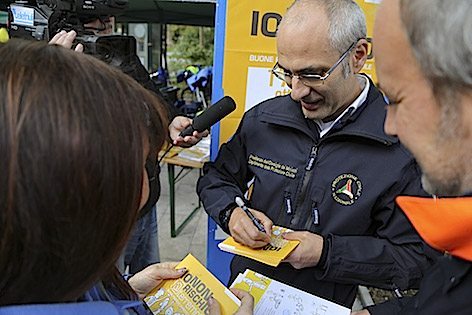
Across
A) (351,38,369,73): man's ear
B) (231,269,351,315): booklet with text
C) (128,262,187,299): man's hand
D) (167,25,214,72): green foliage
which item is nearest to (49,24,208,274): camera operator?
(128,262,187,299): man's hand

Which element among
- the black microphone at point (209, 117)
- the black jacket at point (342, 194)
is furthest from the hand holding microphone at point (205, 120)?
the black jacket at point (342, 194)

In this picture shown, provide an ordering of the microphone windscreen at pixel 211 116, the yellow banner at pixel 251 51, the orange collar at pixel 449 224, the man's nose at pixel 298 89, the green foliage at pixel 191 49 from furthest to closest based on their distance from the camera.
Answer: the green foliage at pixel 191 49
the yellow banner at pixel 251 51
the microphone windscreen at pixel 211 116
the man's nose at pixel 298 89
the orange collar at pixel 449 224

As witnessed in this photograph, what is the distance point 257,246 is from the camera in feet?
4.45

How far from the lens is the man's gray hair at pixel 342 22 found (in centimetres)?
141

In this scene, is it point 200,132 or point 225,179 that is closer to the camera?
point 225,179

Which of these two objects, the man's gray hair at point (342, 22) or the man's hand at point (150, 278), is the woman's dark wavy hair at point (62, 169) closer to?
the man's hand at point (150, 278)

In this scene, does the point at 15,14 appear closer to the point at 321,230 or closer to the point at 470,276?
the point at 321,230

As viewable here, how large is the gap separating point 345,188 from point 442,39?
76 cm

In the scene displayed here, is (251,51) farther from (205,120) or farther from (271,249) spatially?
(271,249)

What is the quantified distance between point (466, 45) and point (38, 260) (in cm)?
73

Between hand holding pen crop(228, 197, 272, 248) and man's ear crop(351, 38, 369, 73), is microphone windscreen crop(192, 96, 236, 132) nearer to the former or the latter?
hand holding pen crop(228, 197, 272, 248)

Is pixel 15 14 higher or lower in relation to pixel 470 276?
higher

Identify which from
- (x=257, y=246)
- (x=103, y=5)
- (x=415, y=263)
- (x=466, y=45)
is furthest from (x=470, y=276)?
(x=103, y=5)

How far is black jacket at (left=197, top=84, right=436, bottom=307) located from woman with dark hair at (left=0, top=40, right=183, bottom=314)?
808mm
